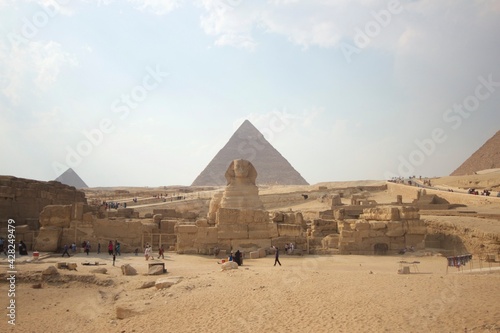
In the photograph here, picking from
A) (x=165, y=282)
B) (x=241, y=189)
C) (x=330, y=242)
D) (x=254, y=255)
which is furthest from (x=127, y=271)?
(x=241, y=189)

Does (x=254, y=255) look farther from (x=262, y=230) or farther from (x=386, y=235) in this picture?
(x=386, y=235)

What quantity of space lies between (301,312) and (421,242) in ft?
23.1

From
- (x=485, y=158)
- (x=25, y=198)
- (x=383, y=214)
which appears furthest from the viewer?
(x=485, y=158)

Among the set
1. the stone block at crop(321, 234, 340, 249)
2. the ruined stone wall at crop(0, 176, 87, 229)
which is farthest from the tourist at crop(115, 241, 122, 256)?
the stone block at crop(321, 234, 340, 249)

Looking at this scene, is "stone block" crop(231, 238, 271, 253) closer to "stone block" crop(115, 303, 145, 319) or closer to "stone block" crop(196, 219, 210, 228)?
"stone block" crop(196, 219, 210, 228)

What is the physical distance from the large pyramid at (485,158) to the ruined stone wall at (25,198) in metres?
50.5

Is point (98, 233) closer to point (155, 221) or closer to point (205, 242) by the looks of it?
point (155, 221)

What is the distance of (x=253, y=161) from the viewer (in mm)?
74688

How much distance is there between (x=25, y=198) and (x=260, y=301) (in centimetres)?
1216

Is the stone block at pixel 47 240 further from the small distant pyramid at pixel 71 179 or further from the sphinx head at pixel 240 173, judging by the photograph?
the small distant pyramid at pixel 71 179

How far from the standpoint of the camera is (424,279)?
23.4 ft

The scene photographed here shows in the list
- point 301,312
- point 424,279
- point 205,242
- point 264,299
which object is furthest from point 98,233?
point 424,279

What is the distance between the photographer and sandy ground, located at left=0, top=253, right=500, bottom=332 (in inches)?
211

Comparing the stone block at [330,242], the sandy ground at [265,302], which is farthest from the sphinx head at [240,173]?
the sandy ground at [265,302]
